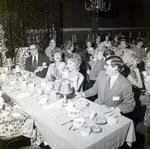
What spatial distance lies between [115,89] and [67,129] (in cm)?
103

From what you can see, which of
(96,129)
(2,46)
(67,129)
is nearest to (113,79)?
(96,129)

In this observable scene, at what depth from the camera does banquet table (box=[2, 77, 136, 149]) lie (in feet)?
5.59

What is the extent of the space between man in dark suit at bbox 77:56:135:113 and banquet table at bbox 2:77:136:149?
28 centimetres

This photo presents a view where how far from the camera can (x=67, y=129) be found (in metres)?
1.88

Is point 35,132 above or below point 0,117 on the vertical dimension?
below

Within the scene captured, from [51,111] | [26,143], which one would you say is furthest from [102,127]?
[26,143]

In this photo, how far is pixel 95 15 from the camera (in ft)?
31.3

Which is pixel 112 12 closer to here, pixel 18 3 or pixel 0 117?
pixel 18 3

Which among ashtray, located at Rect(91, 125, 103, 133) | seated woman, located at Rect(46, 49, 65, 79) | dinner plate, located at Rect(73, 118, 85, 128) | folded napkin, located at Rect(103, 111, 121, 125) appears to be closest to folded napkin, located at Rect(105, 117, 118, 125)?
folded napkin, located at Rect(103, 111, 121, 125)

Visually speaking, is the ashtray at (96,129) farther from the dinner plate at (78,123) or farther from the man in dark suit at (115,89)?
the man in dark suit at (115,89)

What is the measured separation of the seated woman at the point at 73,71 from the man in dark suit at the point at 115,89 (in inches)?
18.8

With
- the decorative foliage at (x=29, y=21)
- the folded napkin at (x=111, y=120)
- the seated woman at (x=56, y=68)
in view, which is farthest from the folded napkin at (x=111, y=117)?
the decorative foliage at (x=29, y=21)

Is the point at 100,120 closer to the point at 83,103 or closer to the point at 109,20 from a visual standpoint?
the point at 83,103

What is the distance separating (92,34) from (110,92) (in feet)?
24.8
